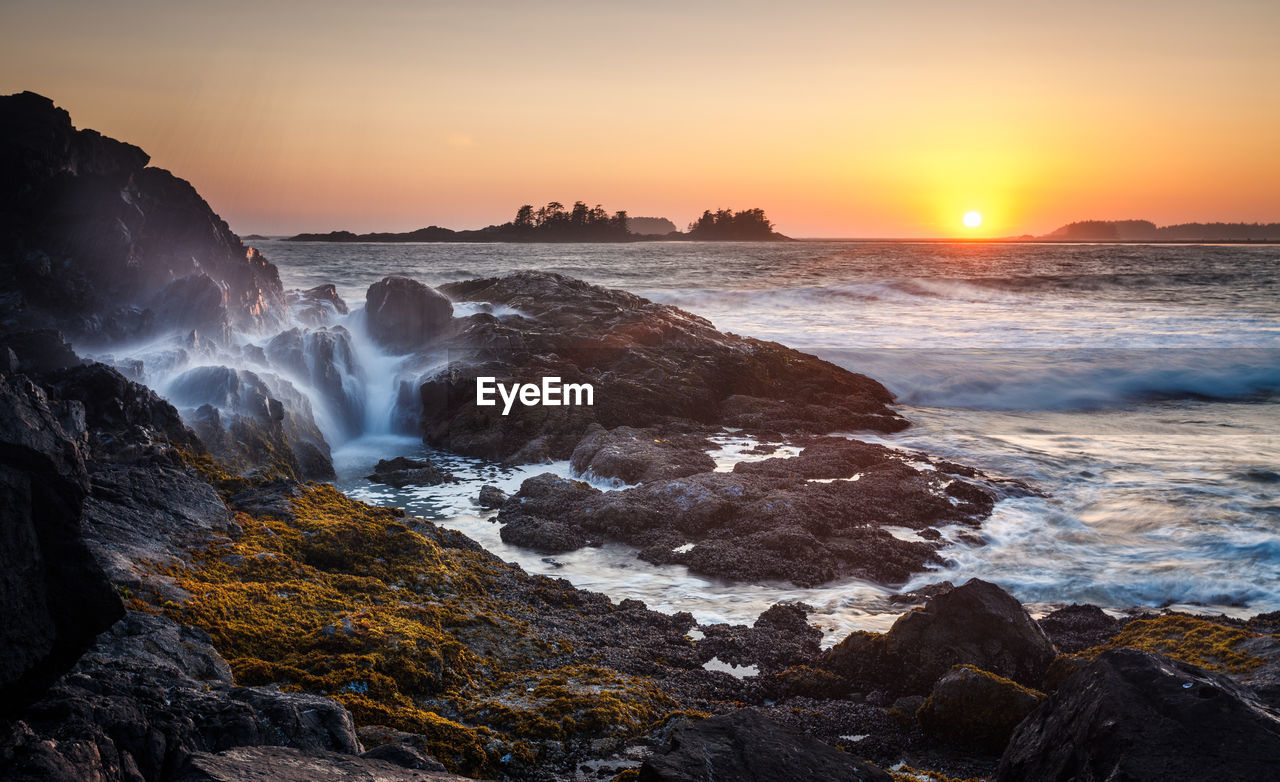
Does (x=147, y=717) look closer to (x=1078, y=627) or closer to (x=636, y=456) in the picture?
(x=1078, y=627)

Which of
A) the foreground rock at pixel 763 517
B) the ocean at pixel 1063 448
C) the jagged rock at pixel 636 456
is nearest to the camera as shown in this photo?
the ocean at pixel 1063 448

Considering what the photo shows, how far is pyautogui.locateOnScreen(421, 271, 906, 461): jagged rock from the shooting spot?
697 inches

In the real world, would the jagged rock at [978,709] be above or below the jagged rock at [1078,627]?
above

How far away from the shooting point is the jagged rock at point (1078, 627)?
862 centimetres

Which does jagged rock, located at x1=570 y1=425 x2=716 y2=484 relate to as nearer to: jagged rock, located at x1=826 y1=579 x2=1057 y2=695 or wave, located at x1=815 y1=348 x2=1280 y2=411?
jagged rock, located at x1=826 y1=579 x2=1057 y2=695

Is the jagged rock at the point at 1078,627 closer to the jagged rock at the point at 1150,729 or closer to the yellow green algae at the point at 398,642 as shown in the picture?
the jagged rock at the point at 1150,729

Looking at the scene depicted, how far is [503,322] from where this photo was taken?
73.9 ft

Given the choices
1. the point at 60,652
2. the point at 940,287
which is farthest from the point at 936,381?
the point at 940,287

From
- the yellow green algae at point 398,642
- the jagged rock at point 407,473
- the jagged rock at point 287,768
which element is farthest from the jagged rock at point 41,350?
the jagged rock at point 287,768

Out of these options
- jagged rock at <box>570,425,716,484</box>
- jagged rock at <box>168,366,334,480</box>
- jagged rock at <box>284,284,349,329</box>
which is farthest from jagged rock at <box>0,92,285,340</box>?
jagged rock at <box>570,425,716,484</box>

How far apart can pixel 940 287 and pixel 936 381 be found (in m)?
38.3

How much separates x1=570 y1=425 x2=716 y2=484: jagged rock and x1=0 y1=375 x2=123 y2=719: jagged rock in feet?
35.2

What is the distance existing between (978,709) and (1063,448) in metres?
13.7

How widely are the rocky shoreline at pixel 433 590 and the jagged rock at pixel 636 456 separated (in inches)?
3.0
